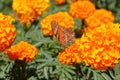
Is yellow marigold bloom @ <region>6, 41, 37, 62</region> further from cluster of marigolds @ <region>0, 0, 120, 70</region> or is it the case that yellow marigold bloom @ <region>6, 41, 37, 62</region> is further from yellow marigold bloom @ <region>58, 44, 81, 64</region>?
yellow marigold bloom @ <region>58, 44, 81, 64</region>

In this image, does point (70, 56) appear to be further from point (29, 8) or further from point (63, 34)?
point (29, 8)

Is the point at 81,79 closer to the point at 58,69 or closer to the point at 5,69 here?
the point at 58,69

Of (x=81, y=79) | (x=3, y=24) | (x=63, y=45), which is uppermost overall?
(x=3, y=24)

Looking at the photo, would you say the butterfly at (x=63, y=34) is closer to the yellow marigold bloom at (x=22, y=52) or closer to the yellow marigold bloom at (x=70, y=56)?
the yellow marigold bloom at (x=70, y=56)

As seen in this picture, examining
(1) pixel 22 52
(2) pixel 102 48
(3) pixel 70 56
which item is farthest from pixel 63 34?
(2) pixel 102 48

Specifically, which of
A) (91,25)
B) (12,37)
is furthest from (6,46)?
(91,25)

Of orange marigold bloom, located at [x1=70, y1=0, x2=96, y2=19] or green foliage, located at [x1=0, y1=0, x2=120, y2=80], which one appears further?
orange marigold bloom, located at [x1=70, y1=0, x2=96, y2=19]

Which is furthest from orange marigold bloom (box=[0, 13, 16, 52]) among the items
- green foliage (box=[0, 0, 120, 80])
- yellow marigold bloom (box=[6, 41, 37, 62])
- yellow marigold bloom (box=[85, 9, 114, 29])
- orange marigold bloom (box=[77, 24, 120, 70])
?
yellow marigold bloom (box=[85, 9, 114, 29])
